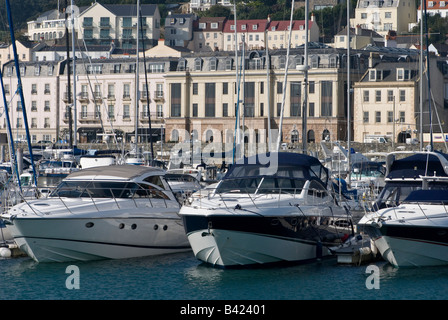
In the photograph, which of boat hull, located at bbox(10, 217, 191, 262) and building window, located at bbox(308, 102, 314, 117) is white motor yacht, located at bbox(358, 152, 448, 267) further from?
building window, located at bbox(308, 102, 314, 117)

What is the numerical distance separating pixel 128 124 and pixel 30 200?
77.3 metres

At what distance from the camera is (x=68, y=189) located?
31.3 metres

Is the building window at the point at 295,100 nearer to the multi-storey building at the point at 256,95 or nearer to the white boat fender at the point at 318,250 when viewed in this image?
the multi-storey building at the point at 256,95

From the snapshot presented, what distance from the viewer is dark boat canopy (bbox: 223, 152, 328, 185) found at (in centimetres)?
3077

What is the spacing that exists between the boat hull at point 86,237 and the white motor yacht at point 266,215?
1881 millimetres

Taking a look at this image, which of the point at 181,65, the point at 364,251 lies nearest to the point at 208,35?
the point at 181,65

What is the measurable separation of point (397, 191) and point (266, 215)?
20.1ft

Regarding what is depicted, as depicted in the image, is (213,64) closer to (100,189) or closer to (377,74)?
(377,74)

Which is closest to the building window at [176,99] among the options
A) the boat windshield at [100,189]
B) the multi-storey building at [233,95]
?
the multi-storey building at [233,95]

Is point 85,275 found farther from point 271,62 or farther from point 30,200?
point 271,62

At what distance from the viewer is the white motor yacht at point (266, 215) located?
28172mm

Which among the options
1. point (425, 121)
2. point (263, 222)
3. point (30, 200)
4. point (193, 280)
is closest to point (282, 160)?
point (263, 222)

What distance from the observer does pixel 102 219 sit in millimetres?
29922

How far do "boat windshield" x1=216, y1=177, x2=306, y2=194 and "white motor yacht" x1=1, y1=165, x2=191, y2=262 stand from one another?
2.51 meters
